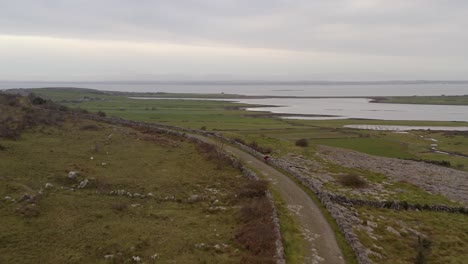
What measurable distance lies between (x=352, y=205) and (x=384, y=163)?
2519cm

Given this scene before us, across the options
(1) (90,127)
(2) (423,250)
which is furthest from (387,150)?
(1) (90,127)

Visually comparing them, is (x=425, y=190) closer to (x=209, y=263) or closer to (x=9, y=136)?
(x=209, y=263)

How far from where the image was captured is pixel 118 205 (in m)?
25.3

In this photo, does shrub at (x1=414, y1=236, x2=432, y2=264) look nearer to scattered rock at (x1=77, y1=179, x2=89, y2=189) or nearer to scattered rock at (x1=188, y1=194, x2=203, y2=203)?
scattered rock at (x1=188, y1=194, x2=203, y2=203)

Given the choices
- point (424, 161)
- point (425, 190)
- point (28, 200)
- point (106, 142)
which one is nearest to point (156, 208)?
point (28, 200)

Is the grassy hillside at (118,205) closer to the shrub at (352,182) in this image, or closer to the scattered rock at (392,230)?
the scattered rock at (392,230)

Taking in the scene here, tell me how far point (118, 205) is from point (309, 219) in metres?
12.8

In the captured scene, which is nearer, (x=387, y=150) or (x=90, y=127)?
(x=90, y=127)

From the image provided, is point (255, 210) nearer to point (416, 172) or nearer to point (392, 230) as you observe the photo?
point (392, 230)

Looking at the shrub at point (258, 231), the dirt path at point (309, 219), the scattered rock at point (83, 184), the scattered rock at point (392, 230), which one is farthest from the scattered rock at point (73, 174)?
the scattered rock at point (392, 230)

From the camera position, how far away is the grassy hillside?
63.4 ft

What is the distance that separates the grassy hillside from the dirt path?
7.78 feet

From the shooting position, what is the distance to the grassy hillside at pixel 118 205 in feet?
63.4

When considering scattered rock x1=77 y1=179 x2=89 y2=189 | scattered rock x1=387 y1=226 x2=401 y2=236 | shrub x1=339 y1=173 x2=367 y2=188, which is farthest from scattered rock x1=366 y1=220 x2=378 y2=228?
scattered rock x1=77 y1=179 x2=89 y2=189
